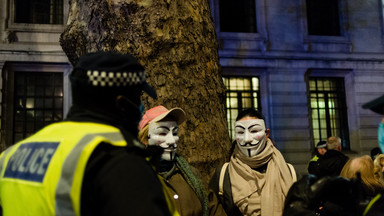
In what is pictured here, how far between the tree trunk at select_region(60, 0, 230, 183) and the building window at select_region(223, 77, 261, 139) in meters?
9.84

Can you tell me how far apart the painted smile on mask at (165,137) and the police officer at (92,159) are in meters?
1.26

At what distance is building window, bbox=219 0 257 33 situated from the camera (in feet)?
45.2

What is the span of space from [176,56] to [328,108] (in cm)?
1171

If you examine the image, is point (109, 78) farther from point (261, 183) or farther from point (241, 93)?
point (241, 93)

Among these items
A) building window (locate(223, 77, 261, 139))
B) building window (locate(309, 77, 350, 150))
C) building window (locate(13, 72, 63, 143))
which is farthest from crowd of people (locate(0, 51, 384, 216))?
building window (locate(309, 77, 350, 150))

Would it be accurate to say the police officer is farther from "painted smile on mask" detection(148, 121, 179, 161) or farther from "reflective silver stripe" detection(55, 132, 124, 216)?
"painted smile on mask" detection(148, 121, 179, 161)

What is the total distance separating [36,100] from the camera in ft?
41.1

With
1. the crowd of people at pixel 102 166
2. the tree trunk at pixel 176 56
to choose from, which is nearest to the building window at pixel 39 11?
the tree trunk at pixel 176 56

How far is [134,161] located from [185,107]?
2.23 m

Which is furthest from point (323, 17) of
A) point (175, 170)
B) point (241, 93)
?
point (175, 170)

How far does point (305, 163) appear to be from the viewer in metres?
13.0

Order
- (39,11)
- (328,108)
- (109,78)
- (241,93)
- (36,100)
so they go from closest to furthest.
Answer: (109,78) < (36,100) < (39,11) < (241,93) < (328,108)

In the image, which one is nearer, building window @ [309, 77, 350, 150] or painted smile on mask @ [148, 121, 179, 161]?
painted smile on mask @ [148, 121, 179, 161]

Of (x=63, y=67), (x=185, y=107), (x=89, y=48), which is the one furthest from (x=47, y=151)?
(x=63, y=67)
